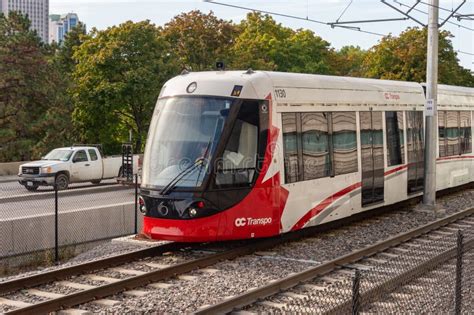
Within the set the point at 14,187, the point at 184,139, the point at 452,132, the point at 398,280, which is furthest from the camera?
the point at 14,187

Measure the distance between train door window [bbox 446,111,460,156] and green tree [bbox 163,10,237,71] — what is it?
26367 millimetres

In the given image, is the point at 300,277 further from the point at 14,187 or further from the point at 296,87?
the point at 14,187

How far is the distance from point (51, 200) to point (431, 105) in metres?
13.6

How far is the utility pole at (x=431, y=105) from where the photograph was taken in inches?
706

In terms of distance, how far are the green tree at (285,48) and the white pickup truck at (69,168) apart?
24.4 metres

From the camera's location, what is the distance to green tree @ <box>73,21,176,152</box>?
127ft

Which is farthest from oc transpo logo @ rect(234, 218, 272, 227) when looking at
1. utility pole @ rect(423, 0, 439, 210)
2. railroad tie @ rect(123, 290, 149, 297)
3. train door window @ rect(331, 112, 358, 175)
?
utility pole @ rect(423, 0, 439, 210)

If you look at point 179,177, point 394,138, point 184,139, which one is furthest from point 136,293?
Answer: point 394,138

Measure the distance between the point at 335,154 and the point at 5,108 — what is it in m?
29.0

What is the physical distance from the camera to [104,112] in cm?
3922

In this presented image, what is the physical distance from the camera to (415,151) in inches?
734

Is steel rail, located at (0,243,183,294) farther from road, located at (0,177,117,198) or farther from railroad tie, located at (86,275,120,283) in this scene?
road, located at (0,177,117,198)

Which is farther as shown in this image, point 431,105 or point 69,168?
point 69,168

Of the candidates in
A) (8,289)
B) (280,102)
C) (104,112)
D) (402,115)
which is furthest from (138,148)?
(8,289)
